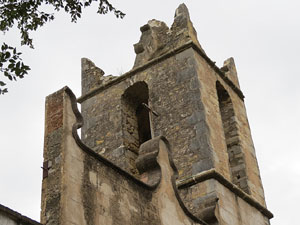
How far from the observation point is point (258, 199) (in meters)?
12.4

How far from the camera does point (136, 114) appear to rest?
538 inches

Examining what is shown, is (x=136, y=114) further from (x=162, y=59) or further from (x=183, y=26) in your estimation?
(x=183, y=26)

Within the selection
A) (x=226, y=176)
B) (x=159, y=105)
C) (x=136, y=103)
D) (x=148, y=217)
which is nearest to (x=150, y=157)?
(x=148, y=217)

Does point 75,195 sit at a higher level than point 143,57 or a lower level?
lower

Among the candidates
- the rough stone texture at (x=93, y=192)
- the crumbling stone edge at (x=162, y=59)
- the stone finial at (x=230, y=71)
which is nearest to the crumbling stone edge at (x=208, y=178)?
the rough stone texture at (x=93, y=192)

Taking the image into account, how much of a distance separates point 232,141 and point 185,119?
52.8 inches

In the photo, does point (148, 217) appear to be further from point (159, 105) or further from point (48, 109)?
point (159, 105)

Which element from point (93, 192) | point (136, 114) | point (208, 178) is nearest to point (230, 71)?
point (136, 114)

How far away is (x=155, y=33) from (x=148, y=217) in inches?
256

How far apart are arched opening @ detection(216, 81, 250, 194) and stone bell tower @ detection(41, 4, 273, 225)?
0.02m

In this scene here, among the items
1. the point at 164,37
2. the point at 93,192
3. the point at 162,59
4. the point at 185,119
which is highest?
the point at 164,37

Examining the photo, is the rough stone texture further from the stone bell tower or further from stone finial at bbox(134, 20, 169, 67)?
stone finial at bbox(134, 20, 169, 67)

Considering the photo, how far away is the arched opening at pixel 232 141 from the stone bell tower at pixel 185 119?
2 cm

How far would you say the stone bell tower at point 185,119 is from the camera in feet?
36.9
